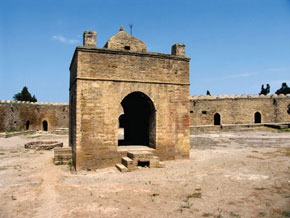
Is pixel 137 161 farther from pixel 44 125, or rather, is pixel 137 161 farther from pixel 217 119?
pixel 44 125

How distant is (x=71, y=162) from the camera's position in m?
10.9

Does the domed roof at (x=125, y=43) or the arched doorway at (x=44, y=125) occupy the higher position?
the domed roof at (x=125, y=43)

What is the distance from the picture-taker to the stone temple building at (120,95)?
9484 mm

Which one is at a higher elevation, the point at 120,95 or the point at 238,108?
the point at 238,108

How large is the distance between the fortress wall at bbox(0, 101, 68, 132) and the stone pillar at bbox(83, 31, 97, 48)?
822 inches

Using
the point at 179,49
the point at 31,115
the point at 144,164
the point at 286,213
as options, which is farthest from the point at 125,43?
the point at 31,115

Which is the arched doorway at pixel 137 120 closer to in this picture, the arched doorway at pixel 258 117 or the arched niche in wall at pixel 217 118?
the arched niche in wall at pixel 217 118

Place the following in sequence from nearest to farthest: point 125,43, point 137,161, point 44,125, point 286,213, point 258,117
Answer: point 286,213
point 137,161
point 125,43
point 258,117
point 44,125

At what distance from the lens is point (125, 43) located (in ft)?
36.2

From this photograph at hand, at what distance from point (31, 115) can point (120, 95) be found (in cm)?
2317

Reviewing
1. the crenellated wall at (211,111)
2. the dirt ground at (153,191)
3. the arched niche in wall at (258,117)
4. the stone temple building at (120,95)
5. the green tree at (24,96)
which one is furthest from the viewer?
the green tree at (24,96)

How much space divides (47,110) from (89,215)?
27834 mm

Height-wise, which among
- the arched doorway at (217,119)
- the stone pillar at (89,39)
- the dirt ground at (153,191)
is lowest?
the dirt ground at (153,191)

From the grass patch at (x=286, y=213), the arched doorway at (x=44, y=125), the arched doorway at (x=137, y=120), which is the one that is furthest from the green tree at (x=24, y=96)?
the grass patch at (x=286, y=213)
